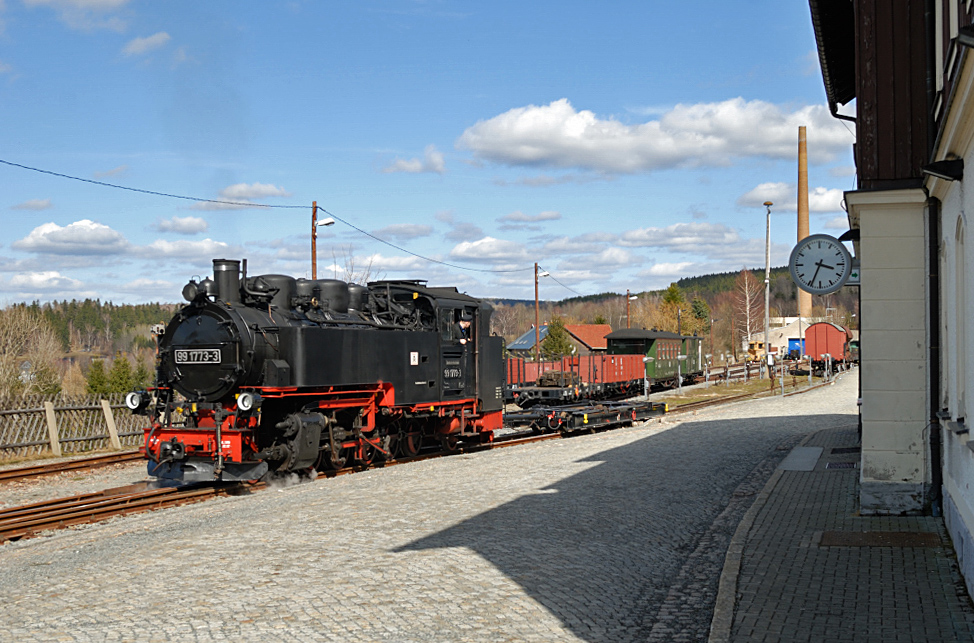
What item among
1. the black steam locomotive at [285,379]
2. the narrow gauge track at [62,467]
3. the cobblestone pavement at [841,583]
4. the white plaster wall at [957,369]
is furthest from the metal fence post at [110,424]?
the white plaster wall at [957,369]

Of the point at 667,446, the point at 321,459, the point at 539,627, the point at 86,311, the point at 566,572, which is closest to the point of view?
the point at 539,627

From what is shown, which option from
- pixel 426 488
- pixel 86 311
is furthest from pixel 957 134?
pixel 86 311

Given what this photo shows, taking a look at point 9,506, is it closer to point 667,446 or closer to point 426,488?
point 426,488

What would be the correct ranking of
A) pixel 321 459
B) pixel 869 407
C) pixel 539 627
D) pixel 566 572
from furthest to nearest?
1. pixel 321 459
2. pixel 869 407
3. pixel 566 572
4. pixel 539 627

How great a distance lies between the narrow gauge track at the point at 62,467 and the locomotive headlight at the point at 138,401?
2.21m

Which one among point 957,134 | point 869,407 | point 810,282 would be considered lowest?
point 869,407

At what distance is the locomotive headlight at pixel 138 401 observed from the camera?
13422 millimetres

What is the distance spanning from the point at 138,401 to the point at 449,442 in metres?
6.27

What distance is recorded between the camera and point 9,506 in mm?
11938

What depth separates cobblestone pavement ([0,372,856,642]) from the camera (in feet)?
20.3

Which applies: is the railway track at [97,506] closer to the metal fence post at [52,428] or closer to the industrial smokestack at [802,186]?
the metal fence post at [52,428]

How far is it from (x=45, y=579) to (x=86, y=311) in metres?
129

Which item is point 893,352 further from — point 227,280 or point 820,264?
point 227,280

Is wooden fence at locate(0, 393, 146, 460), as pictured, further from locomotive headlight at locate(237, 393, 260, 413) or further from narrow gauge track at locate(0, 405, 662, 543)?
locomotive headlight at locate(237, 393, 260, 413)
